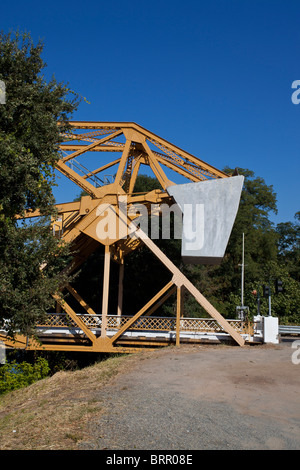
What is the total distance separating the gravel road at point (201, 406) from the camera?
237 inches

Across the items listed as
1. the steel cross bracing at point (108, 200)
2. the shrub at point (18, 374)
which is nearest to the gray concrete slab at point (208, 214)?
the steel cross bracing at point (108, 200)

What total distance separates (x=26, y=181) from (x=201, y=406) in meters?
6.70

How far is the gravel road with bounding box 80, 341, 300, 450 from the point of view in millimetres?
6012

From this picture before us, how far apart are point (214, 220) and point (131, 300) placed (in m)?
16.3

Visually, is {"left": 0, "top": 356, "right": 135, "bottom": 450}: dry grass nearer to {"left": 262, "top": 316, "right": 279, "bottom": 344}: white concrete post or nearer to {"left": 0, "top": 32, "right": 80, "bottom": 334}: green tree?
{"left": 0, "top": 32, "right": 80, "bottom": 334}: green tree

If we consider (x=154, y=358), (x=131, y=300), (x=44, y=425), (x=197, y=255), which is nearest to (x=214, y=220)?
(x=197, y=255)

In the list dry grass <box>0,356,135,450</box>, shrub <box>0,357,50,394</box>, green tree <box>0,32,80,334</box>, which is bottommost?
shrub <box>0,357,50,394</box>

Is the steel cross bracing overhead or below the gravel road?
overhead

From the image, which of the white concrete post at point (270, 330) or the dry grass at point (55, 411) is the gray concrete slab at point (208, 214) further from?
the dry grass at point (55, 411)

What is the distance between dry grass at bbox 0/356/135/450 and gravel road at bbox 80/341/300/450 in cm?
29

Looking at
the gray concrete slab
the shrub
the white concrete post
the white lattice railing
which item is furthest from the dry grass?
the white concrete post

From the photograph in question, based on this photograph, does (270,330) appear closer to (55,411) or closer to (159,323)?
(159,323)

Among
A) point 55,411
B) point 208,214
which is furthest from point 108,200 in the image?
point 55,411

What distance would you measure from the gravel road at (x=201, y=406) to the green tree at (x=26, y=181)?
127 inches
